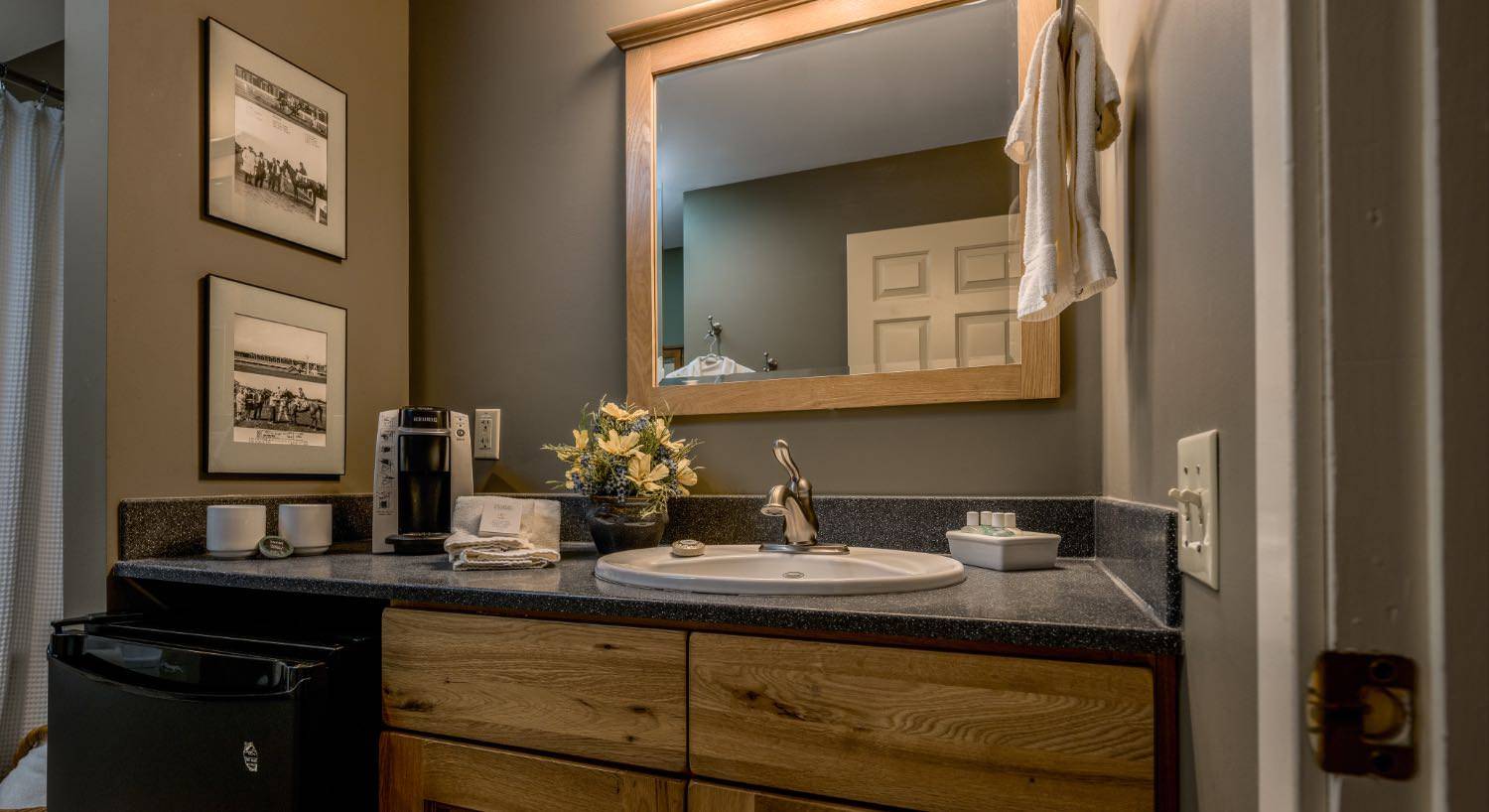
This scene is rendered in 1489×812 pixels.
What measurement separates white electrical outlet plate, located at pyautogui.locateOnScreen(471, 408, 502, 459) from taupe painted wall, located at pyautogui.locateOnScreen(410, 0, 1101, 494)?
21mm

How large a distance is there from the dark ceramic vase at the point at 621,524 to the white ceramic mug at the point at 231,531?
63cm

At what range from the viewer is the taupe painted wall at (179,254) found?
1.35 m

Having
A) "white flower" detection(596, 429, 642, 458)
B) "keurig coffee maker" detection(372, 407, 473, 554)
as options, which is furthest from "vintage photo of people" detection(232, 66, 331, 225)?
"white flower" detection(596, 429, 642, 458)

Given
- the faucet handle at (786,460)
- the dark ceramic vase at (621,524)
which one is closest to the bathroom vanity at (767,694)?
the dark ceramic vase at (621,524)

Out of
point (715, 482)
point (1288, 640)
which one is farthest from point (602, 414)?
point (1288, 640)

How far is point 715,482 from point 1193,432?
40.4 inches

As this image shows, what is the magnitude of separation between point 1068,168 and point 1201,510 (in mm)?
575

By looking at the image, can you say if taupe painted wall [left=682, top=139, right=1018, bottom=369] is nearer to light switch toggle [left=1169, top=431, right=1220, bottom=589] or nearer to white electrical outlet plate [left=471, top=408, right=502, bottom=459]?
white electrical outlet plate [left=471, top=408, right=502, bottom=459]

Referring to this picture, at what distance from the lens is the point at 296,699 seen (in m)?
1.03

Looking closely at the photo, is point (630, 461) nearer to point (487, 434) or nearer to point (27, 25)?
point (487, 434)

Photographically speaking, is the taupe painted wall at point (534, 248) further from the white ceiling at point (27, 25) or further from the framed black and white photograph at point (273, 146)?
the white ceiling at point (27, 25)

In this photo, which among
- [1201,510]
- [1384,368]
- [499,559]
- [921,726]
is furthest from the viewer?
[499,559]

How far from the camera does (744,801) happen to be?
88 cm

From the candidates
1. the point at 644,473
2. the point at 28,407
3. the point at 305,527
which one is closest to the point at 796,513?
the point at 644,473
